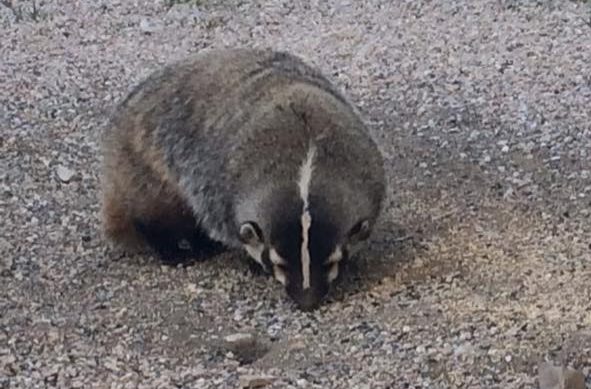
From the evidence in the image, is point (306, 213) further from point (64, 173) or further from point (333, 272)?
point (64, 173)

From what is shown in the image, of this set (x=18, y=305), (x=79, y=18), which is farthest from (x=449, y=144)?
(x=79, y=18)

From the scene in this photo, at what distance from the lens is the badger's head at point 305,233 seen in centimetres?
596

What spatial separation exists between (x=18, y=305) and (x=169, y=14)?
15.7 ft

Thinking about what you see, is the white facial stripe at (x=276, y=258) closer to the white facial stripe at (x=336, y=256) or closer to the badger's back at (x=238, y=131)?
the white facial stripe at (x=336, y=256)

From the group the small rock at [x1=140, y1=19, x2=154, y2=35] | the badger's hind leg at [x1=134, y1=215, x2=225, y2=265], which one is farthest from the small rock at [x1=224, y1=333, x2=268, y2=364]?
the small rock at [x1=140, y1=19, x2=154, y2=35]

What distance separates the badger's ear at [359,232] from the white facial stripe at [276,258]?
288 mm

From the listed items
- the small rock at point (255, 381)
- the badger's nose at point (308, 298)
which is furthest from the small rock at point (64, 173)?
the small rock at point (255, 381)

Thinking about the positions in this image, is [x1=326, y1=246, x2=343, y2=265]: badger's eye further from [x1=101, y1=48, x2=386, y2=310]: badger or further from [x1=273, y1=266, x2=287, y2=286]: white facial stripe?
[x1=273, y1=266, x2=287, y2=286]: white facial stripe

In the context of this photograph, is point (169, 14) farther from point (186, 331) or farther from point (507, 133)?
point (186, 331)

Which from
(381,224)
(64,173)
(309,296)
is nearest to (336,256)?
(309,296)

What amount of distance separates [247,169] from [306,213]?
477mm

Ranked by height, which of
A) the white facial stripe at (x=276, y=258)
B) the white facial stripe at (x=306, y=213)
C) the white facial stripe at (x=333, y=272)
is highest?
the white facial stripe at (x=306, y=213)

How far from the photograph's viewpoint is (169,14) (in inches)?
422

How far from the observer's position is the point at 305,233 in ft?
19.5
